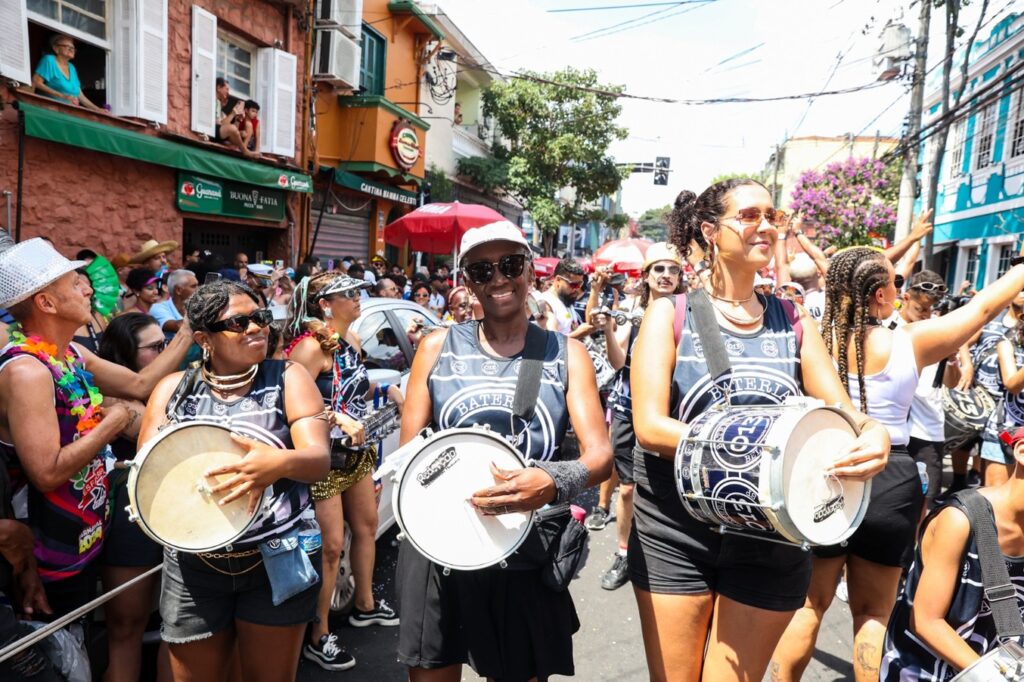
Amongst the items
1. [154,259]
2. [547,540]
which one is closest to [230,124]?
[154,259]

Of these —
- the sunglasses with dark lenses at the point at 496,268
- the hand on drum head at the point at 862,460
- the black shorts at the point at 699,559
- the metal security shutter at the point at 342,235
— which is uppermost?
the metal security shutter at the point at 342,235

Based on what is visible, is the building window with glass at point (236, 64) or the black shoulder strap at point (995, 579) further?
the building window with glass at point (236, 64)

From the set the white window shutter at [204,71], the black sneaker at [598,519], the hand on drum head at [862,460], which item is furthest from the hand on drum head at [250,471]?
the white window shutter at [204,71]

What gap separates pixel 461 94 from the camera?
76.6ft

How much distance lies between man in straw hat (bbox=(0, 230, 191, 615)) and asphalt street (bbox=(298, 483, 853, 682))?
1.36 m

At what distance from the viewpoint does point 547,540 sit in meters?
2.06

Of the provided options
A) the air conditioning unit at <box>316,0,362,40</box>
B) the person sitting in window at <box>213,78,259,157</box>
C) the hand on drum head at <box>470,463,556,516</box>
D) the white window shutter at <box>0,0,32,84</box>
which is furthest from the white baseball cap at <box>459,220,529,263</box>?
the air conditioning unit at <box>316,0,362,40</box>

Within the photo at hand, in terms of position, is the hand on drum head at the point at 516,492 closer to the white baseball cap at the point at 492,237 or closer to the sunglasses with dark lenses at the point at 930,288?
the white baseball cap at the point at 492,237

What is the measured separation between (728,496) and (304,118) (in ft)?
39.3

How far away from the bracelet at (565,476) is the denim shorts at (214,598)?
1.03 meters

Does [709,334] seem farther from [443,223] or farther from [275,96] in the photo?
[275,96]

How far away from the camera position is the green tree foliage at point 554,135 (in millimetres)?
21922

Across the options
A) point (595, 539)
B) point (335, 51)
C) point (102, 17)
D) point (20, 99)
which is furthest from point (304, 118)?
point (595, 539)

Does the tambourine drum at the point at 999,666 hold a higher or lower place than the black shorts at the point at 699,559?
lower
